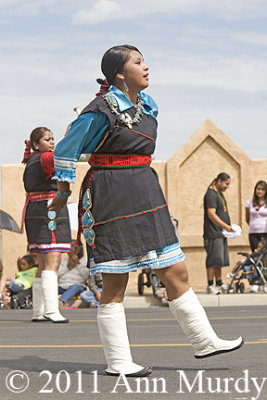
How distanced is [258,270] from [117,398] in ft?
32.0

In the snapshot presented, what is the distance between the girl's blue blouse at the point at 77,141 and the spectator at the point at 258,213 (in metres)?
9.38

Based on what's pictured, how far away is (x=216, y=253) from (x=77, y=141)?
911 cm

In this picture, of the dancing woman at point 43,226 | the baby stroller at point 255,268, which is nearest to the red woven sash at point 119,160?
the dancing woman at point 43,226

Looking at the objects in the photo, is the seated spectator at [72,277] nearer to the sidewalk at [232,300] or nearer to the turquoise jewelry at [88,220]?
the sidewalk at [232,300]

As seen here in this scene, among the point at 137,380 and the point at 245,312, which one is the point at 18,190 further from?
the point at 137,380

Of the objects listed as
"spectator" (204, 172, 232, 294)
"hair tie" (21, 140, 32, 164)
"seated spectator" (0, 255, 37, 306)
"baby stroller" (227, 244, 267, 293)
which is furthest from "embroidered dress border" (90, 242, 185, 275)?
"baby stroller" (227, 244, 267, 293)

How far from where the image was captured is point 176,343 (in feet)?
25.4

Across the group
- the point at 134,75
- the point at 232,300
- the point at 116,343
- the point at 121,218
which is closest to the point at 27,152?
the point at 134,75

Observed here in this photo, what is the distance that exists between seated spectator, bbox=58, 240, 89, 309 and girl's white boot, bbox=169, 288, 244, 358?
8.24 m

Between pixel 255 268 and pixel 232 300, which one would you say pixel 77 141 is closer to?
pixel 232 300

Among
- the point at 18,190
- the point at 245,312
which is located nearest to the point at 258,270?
the point at 245,312

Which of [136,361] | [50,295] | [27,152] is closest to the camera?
[136,361]

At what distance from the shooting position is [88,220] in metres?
5.85

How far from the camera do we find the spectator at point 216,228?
1445cm
